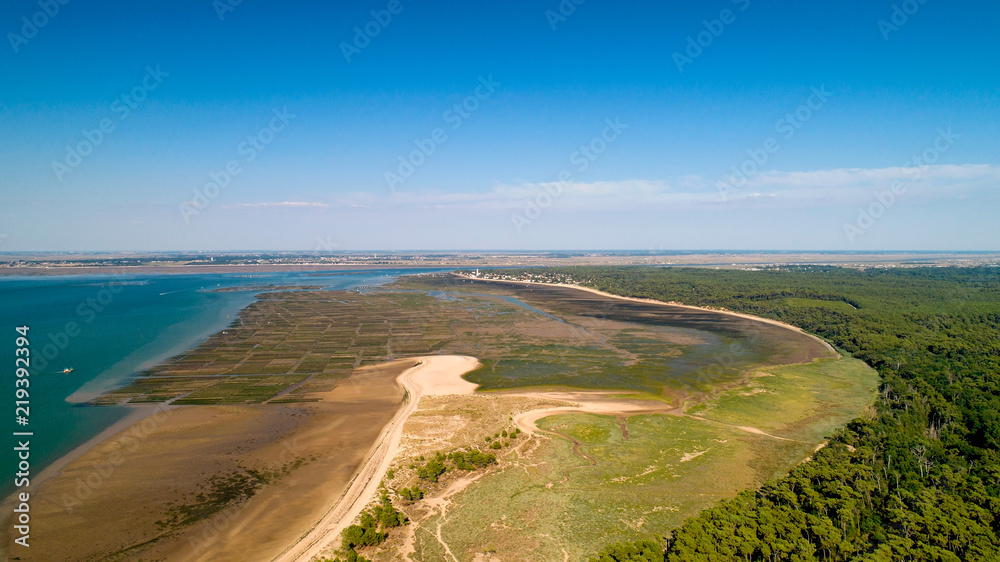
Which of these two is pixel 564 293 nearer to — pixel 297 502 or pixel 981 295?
pixel 981 295

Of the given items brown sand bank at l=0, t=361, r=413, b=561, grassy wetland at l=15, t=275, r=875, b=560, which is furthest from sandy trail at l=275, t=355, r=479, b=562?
grassy wetland at l=15, t=275, r=875, b=560

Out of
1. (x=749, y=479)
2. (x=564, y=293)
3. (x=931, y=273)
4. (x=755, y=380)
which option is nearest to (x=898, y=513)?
(x=749, y=479)

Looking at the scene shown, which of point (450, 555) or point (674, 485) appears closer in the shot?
point (450, 555)

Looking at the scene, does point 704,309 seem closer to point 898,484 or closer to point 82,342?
point 898,484

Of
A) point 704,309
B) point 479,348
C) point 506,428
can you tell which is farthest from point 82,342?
point 704,309

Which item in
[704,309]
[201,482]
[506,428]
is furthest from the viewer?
[704,309]

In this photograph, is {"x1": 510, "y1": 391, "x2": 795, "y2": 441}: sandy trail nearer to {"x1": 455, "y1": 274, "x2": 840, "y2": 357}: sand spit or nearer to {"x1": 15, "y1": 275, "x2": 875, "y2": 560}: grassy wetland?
{"x1": 15, "y1": 275, "x2": 875, "y2": 560}: grassy wetland
